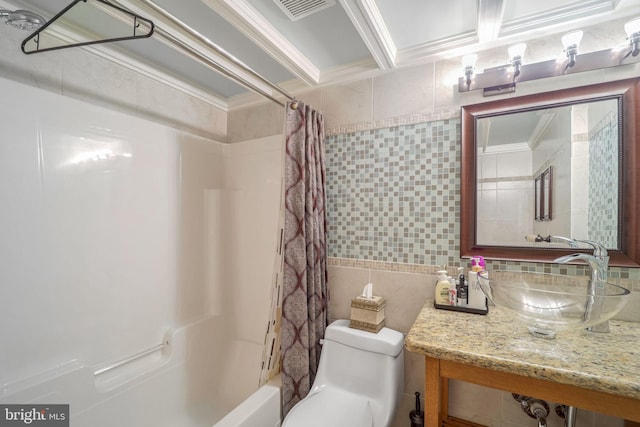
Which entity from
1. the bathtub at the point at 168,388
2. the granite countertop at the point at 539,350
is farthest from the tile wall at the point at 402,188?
the bathtub at the point at 168,388

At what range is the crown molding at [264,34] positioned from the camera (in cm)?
120

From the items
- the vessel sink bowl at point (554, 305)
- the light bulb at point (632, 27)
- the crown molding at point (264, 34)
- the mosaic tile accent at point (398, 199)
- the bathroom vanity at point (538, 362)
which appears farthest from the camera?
the mosaic tile accent at point (398, 199)

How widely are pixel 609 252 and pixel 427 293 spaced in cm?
77

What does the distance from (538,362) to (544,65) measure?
1283 mm

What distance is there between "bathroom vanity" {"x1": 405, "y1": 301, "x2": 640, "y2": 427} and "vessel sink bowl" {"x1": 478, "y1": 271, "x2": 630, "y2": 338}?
52 millimetres

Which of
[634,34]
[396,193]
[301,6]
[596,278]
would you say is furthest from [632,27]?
[301,6]

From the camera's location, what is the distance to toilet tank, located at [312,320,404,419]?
4.32 ft

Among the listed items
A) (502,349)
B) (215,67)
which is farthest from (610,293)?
(215,67)

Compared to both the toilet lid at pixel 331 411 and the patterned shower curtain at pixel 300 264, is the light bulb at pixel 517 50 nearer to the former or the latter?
the patterned shower curtain at pixel 300 264

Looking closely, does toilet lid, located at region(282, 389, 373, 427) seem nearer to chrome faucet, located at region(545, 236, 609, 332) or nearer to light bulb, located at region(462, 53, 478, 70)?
chrome faucet, located at region(545, 236, 609, 332)

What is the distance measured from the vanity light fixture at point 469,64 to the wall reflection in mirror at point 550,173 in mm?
216

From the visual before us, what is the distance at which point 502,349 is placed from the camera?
2.93 feet

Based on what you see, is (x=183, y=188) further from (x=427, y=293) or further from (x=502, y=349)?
(x=502, y=349)

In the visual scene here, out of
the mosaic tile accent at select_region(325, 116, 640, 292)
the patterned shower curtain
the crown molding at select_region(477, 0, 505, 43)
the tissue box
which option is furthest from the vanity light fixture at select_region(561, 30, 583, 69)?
the tissue box
